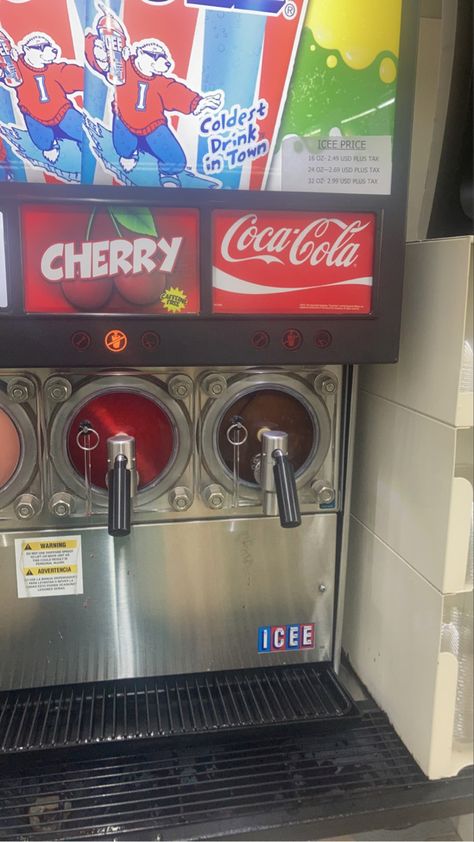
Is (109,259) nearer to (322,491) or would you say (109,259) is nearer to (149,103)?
(149,103)

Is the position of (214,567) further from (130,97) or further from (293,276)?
(130,97)

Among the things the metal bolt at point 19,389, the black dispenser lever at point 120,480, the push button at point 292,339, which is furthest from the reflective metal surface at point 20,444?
the push button at point 292,339

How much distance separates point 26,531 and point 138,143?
0.50 meters

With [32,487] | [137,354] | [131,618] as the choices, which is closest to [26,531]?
[32,487]

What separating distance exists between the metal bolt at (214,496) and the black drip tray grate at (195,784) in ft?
1.00

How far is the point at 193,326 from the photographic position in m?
0.76

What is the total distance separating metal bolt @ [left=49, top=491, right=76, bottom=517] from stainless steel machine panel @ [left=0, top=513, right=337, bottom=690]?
0.14 feet

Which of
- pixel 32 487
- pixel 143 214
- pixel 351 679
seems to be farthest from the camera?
pixel 351 679

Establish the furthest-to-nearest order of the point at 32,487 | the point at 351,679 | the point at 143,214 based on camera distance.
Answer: the point at 351,679
the point at 32,487
the point at 143,214

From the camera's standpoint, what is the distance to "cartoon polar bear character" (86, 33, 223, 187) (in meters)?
0.74

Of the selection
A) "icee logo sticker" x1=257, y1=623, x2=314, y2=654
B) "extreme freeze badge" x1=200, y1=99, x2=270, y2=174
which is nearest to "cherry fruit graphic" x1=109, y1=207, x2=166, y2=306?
"extreme freeze badge" x1=200, y1=99, x2=270, y2=174

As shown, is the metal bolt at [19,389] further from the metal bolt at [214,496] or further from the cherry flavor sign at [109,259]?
the metal bolt at [214,496]

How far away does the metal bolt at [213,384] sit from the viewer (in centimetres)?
87

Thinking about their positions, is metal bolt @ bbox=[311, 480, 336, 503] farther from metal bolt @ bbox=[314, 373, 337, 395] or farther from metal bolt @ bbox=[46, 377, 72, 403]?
metal bolt @ bbox=[46, 377, 72, 403]
